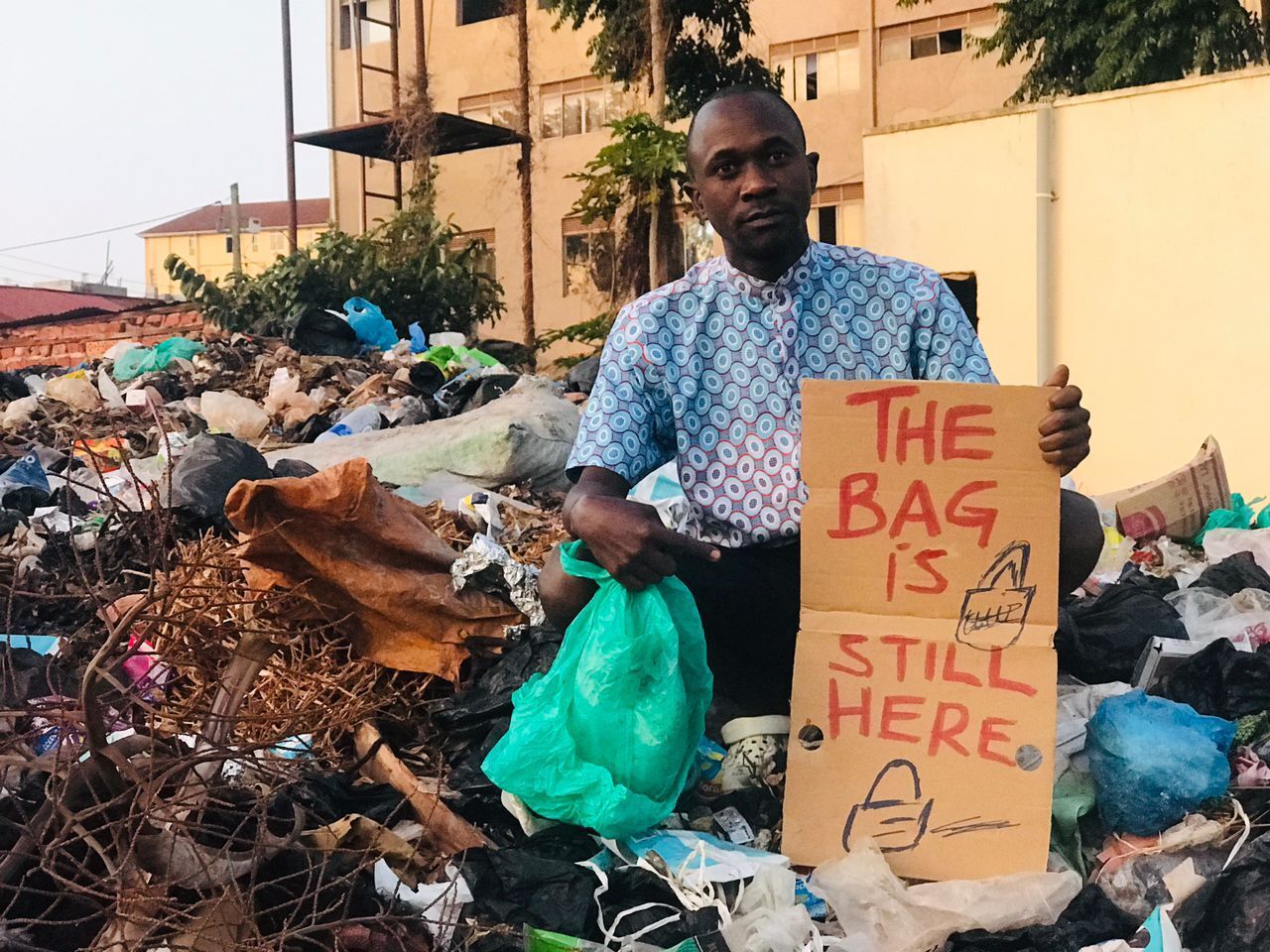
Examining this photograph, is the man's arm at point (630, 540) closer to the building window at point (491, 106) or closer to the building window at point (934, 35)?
the building window at point (934, 35)

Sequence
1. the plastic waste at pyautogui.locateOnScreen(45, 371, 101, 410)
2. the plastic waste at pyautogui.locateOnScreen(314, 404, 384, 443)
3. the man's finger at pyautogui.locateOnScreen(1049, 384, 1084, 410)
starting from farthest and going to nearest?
1. the plastic waste at pyautogui.locateOnScreen(45, 371, 101, 410)
2. the plastic waste at pyautogui.locateOnScreen(314, 404, 384, 443)
3. the man's finger at pyautogui.locateOnScreen(1049, 384, 1084, 410)

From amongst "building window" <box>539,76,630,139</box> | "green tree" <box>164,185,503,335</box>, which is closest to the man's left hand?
"green tree" <box>164,185,503,335</box>

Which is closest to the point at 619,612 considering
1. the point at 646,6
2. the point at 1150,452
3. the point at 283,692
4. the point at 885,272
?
the point at 885,272

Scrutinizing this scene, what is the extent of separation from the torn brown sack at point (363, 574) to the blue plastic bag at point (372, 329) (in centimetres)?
669

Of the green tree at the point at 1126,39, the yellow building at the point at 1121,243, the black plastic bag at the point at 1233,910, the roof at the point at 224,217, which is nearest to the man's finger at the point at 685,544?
the black plastic bag at the point at 1233,910

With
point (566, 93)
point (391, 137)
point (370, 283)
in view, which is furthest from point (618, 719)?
point (566, 93)

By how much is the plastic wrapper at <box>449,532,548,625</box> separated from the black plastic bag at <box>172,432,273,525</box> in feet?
3.38

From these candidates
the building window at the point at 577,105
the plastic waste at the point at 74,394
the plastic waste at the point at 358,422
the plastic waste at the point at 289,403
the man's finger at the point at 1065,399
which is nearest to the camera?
the man's finger at the point at 1065,399

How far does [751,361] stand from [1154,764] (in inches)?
41.6

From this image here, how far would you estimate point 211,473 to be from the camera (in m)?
3.96

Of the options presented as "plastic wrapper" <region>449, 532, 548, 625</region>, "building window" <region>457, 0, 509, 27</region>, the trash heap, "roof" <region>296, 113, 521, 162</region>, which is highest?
"building window" <region>457, 0, 509, 27</region>

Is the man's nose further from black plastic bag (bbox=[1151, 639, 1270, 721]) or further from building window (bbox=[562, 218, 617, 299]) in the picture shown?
building window (bbox=[562, 218, 617, 299])

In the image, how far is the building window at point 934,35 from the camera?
17.5m

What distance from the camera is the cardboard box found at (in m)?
4.44
